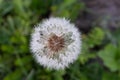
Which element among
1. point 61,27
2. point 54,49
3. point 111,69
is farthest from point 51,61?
point 111,69

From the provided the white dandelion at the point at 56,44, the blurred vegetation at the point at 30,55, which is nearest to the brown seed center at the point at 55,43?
the white dandelion at the point at 56,44

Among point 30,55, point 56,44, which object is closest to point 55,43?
point 56,44

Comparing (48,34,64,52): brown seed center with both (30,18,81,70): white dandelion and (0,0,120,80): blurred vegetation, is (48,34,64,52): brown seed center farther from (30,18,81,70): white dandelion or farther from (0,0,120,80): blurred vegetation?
(0,0,120,80): blurred vegetation

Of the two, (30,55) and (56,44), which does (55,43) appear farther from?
(30,55)

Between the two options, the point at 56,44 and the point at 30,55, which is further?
the point at 30,55

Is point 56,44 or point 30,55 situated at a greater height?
point 30,55

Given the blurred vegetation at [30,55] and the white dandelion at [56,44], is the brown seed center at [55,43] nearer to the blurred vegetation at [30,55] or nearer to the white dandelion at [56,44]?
the white dandelion at [56,44]
